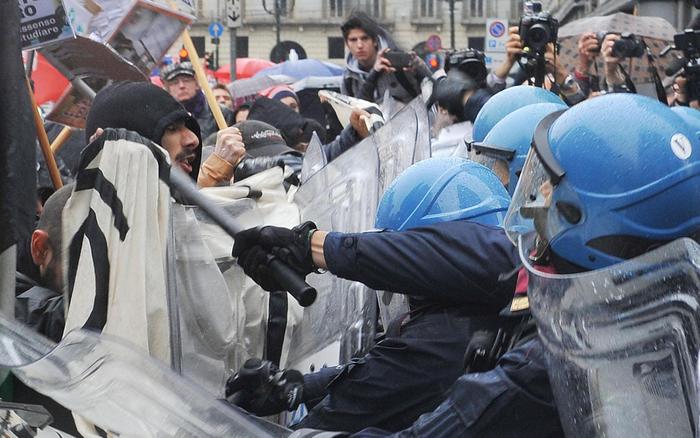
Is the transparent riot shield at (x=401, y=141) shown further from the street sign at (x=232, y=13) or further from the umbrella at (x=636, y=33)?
the street sign at (x=232, y=13)

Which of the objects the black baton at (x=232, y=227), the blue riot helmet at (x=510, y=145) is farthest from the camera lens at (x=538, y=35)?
the black baton at (x=232, y=227)

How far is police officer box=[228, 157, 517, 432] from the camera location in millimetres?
2947

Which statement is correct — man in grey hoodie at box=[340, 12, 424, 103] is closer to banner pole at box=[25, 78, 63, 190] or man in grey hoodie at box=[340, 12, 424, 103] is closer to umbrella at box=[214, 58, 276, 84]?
banner pole at box=[25, 78, 63, 190]

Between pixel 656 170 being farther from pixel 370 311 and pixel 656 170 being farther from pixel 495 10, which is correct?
pixel 495 10

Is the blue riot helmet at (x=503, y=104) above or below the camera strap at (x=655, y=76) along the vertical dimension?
above

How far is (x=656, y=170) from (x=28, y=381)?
1.12 m

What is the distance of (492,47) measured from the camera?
61.1ft

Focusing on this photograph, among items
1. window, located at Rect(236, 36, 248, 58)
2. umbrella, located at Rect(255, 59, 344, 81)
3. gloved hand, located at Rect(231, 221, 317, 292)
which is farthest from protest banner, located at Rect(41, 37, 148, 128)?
window, located at Rect(236, 36, 248, 58)

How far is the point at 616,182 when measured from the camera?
7.39 ft

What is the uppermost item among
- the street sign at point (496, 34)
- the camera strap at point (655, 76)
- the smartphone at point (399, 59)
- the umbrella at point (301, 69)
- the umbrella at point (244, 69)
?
the smartphone at point (399, 59)

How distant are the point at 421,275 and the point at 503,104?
7.92 feet

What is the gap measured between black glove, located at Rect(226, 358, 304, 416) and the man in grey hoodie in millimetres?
3897

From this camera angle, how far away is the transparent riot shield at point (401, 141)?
14.8 feet

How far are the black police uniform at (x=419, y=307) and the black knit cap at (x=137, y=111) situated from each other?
132cm
